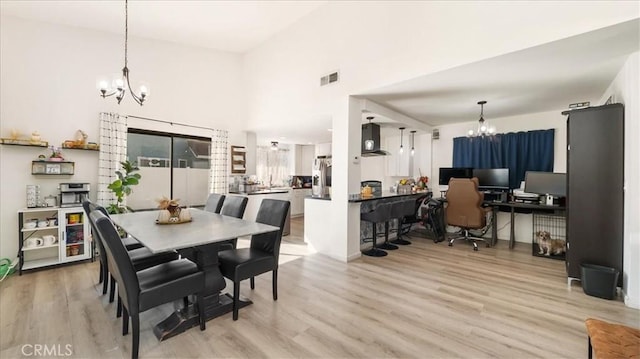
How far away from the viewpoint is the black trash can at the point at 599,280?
106 inches

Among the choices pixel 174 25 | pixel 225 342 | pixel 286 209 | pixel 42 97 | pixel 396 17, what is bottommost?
pixel 225 342

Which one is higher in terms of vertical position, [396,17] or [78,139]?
[396,17]

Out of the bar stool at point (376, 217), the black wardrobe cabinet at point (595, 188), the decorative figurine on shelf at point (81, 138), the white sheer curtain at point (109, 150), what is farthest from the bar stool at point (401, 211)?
the decorative figurine on shelf at point (81, 138)

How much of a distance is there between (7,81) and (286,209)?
167 inches

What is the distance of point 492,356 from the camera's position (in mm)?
1846

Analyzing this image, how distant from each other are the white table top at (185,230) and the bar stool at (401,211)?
2.72m

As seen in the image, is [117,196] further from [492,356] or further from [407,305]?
[492,356]

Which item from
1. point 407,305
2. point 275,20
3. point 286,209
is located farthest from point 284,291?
point 275,20

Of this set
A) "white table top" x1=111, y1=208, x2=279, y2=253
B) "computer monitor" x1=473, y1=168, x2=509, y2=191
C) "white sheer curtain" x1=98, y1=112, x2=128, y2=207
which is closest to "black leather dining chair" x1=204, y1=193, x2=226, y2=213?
"white table top" x1=111, y1=208, x2=279, y2=253

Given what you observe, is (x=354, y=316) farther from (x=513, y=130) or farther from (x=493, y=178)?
(x=513, y=130)

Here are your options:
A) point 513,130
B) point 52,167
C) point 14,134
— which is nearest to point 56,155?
point 52,167

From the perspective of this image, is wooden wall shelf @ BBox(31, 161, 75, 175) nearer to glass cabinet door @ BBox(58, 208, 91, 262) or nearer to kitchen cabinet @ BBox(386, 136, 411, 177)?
glass cabinet door @ BBox(58, 208, 91, 262)

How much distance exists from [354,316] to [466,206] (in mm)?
3352

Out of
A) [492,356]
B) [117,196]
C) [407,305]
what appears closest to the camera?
[492,356]
